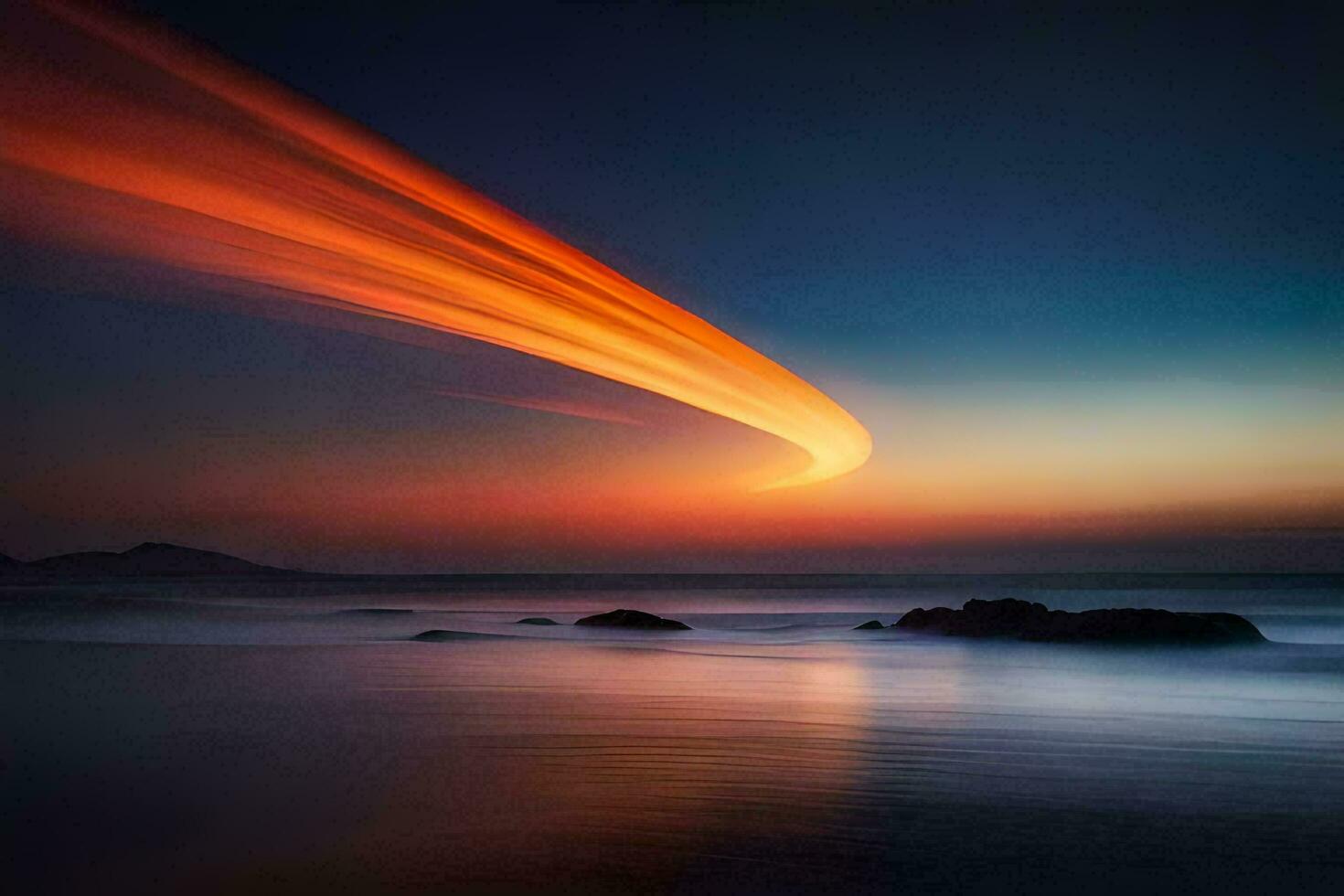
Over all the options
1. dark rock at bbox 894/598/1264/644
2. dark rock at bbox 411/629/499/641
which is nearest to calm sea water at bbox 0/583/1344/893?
dark rock at bbox 894/598/1264/644

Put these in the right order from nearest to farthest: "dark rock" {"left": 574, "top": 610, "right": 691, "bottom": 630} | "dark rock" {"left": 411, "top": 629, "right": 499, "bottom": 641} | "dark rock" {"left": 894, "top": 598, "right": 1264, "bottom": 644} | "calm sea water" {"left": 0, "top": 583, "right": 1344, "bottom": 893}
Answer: "calm sea water" {"left": 0, "top": 583, "right": 1344, "bottom": 893}
"dark rock" {"left": 894, "top": 598, "right": 1264, "bottom": 644}
"dark rock" {"left": 411, "top": 629, "right": 499, "bottom": 641}
"dark rock" {"left": 574, "top": 610, "right": 691, "bottom": 630}

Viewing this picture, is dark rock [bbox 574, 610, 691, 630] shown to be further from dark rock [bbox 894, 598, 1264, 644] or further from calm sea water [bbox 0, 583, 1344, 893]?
calm sea water [bbox 0, 583, 1344, 893]

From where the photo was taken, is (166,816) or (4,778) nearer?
(166,816)

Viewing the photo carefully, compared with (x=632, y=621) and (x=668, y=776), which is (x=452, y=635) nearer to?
(x=632, y=621)

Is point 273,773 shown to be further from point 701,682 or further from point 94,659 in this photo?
point 94,659

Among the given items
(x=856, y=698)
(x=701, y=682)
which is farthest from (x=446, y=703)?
(x=856, y=698)

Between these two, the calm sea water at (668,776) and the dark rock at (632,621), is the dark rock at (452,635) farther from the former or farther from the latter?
the calm sea water at (668,776)
